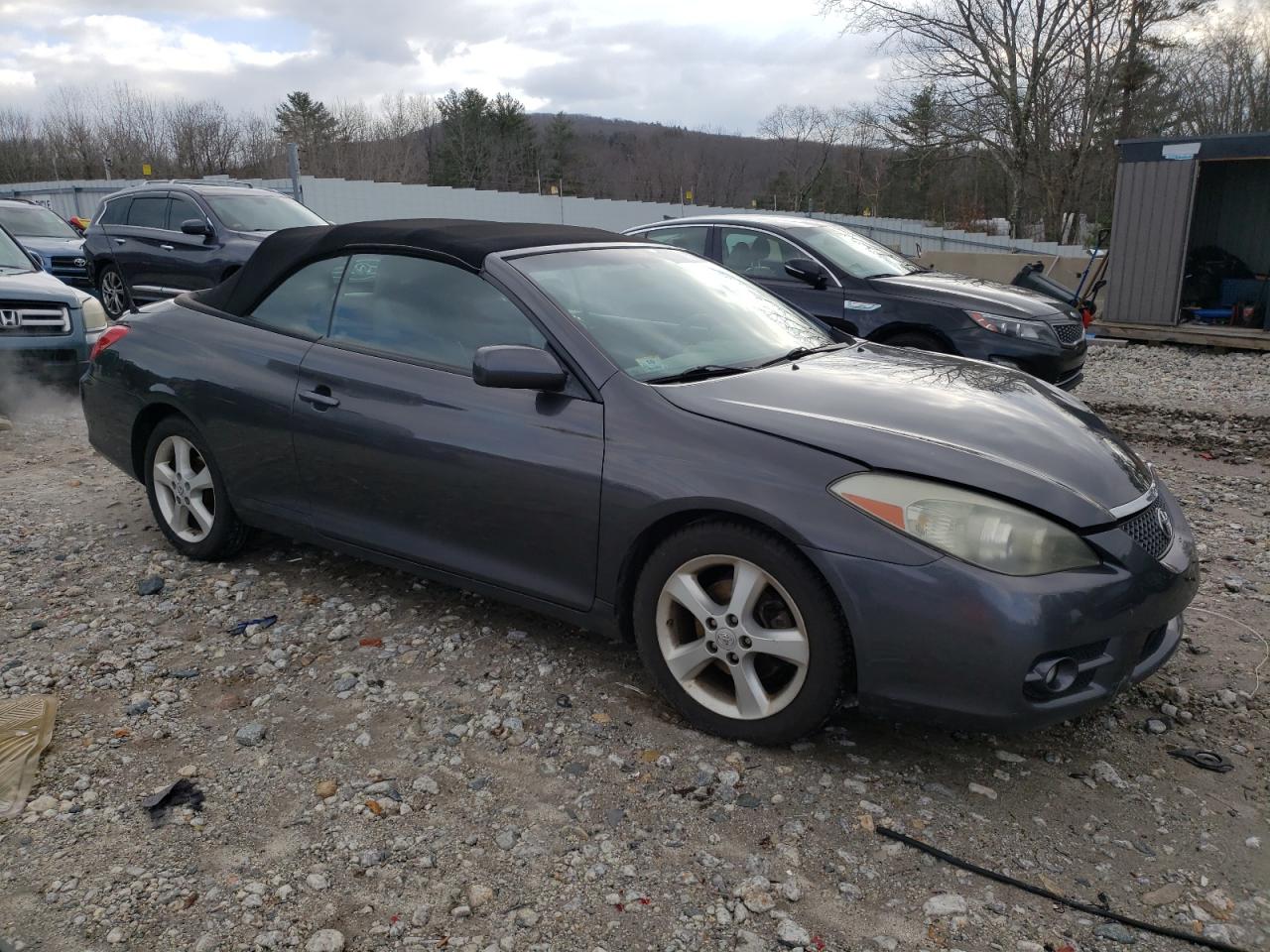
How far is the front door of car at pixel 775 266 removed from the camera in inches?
309

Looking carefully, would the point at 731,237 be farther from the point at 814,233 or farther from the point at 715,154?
the point at 715,154

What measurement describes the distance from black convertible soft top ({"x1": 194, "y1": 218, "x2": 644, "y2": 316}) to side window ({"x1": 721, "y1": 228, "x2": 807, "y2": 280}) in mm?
4000

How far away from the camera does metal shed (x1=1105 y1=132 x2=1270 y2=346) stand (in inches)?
490

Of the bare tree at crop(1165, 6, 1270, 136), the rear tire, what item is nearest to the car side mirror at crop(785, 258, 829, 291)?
the rear tire

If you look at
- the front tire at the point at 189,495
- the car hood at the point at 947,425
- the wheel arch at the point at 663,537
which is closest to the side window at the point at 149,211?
the front tire at the point at 189,495

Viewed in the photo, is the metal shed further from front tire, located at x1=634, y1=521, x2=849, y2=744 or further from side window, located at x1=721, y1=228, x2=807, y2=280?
front tire, located at x1=634, y1=521, x2=849, y2=744

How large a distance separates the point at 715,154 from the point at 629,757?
72854mm

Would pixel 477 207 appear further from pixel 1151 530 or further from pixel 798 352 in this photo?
pixel 1151 530

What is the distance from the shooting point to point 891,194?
149 feet

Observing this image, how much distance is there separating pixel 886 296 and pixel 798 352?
413cm

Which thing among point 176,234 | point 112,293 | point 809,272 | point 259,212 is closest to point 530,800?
point 809,272

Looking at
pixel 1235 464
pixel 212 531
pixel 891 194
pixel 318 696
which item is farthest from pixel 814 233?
pixel 891 194

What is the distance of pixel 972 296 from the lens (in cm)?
768

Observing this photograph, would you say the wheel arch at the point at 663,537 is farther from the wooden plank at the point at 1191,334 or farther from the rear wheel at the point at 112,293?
the wooden plank at the point at 1191,334
